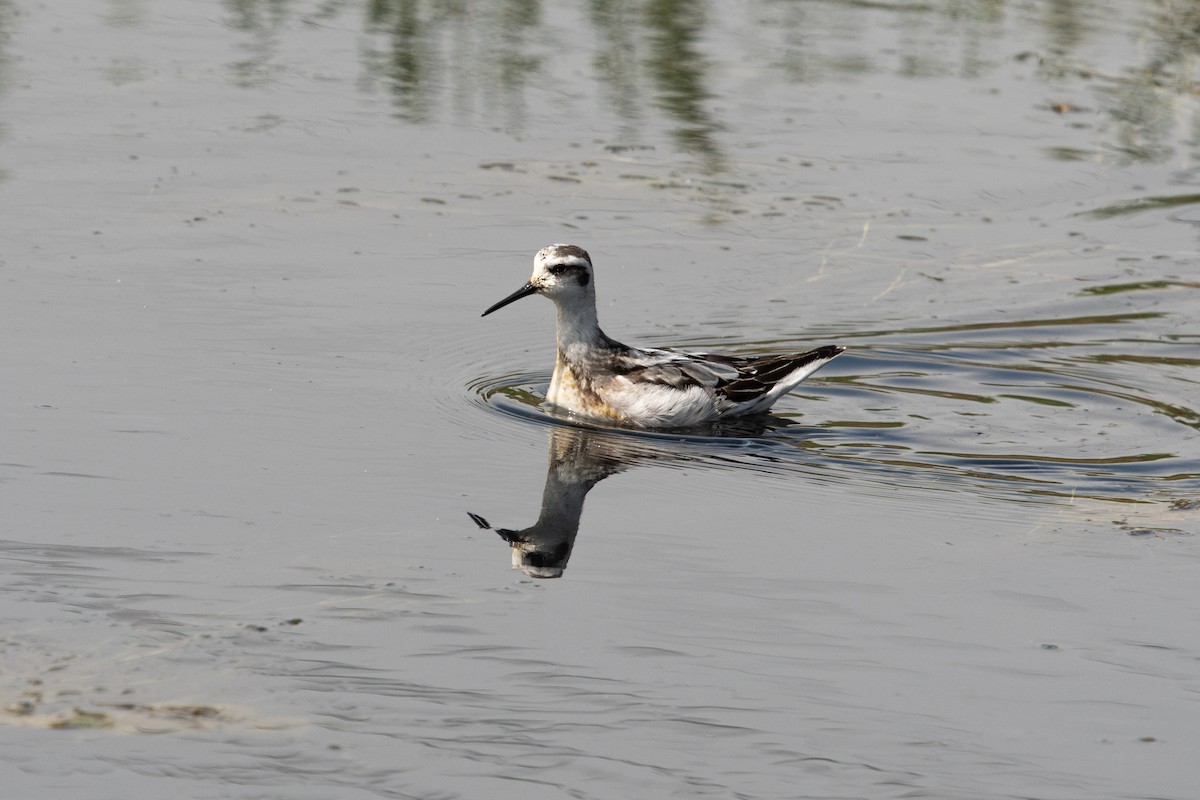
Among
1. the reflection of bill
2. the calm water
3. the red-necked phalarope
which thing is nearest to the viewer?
the calm water

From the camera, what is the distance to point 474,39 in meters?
18.5

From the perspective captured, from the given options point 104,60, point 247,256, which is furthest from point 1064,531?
point 104,60

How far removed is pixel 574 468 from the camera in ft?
31.4

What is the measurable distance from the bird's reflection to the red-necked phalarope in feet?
0.69

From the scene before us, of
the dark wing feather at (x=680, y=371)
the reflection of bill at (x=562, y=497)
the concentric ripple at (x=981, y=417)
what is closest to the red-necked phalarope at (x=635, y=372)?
the dark wing feather at (x=680, y=371)

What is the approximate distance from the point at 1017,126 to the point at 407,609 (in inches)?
449

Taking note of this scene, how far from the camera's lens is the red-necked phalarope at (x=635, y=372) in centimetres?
1088

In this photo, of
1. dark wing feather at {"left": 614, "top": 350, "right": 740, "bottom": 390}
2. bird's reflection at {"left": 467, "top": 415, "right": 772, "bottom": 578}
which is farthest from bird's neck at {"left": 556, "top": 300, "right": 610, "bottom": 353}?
bird's reflection at {"left": 467, "top": 415, "right": 772, "bottom": 578}

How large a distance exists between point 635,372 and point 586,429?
54 centimetres

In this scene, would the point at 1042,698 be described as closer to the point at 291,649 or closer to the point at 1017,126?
the point at 291,649

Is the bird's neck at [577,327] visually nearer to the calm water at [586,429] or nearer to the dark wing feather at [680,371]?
the dark wing feather at [680,371]

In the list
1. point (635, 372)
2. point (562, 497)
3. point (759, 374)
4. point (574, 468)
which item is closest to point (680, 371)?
point (635, 372)

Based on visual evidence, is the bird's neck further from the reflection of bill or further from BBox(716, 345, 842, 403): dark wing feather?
BBox(716, 345, 842, 403): dark wing feather

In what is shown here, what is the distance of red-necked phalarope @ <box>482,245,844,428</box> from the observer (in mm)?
10875
